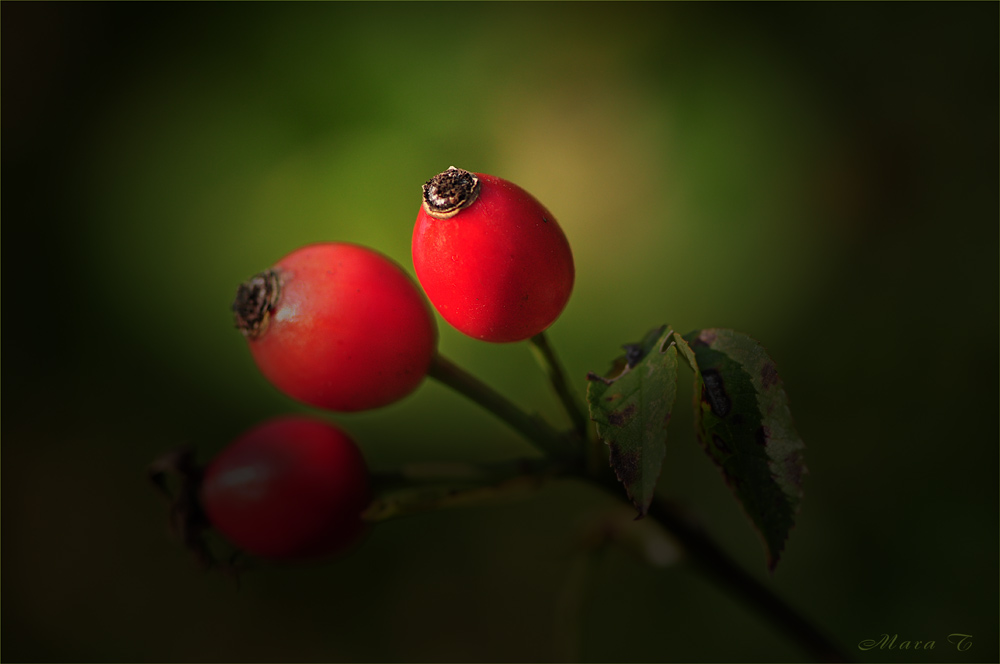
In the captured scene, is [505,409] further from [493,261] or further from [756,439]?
[756,439]

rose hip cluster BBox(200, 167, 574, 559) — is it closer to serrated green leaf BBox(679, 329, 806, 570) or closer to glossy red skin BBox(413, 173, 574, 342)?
glossy red skin BBox(413, 173, 574, 342)

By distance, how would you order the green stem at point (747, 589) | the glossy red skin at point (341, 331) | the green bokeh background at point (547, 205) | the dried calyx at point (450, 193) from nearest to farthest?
the dried calyx at point (450, 193) → the glossy red skin at point (341, 331) → the green stem at point (747, 589) → the green bokeh background at point (547, 205)

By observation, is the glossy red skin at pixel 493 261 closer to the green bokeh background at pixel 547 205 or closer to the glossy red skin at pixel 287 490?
the glossy red skin at pixel 287 490

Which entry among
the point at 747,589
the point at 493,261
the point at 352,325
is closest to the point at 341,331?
the point at 352,325

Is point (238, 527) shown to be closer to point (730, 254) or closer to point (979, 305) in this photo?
point (730, 254)

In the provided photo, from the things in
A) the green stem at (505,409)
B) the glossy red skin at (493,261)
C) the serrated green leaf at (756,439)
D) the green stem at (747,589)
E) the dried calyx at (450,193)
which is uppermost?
the dried calyx at (450,193)

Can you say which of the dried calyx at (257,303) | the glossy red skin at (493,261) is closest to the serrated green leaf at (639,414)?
the glossy red skin at (493,261)

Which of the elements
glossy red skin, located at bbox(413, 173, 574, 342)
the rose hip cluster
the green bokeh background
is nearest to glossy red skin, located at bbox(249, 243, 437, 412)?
the rose hip cluster
